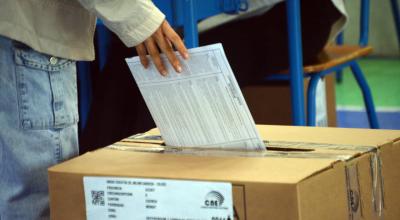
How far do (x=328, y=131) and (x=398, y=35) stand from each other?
149 inches

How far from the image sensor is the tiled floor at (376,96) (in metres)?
3.96

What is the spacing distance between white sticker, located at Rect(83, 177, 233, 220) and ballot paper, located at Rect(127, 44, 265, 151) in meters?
0.18

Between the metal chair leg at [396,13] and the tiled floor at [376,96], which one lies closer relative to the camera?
the tiled floor at [376,96]

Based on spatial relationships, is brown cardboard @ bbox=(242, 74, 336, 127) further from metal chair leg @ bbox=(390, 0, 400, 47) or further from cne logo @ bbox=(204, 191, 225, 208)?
metal chair leg @ bbox=(390, 0, 400, 47)

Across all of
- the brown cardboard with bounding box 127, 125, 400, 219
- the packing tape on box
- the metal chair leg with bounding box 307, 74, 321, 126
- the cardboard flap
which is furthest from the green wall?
the cardboard flap

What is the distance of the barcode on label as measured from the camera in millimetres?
1322

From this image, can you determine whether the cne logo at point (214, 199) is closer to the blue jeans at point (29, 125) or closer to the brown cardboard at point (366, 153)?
the brown cardboard at point (366, 153)

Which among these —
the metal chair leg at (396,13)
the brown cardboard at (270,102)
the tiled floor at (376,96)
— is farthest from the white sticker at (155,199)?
the metal chair leg at (396,13)

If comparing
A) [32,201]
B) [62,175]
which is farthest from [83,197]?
[32,201]

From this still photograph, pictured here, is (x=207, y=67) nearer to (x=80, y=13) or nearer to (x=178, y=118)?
(x=178, y=118)

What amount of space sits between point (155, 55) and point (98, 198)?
262 millimetres

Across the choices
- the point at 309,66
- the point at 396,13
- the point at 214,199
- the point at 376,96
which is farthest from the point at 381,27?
the point at 214,199

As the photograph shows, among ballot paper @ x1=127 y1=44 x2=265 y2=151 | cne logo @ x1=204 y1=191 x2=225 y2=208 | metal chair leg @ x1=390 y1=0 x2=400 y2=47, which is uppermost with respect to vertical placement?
metal chair leg @ x1=390 y1=0 x2=400 y2=47

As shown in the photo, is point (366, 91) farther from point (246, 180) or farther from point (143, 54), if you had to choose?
point (246, 180)
